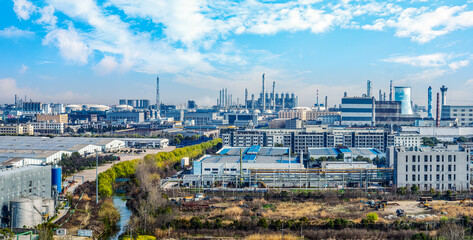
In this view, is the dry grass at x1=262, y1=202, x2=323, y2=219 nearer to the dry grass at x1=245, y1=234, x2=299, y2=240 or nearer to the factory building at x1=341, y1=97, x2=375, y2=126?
the dry grass at x1=245, y1=234, x2=299, y2=240

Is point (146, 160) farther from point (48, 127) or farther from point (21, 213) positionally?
point (48, 127)

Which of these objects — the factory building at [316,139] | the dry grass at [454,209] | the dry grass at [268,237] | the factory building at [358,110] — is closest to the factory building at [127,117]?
the factory building at [358,110]

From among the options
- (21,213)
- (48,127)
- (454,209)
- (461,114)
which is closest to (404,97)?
(461,114)

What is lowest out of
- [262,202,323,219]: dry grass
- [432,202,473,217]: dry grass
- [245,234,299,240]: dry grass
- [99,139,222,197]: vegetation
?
[245,234,299,240]: dry grass

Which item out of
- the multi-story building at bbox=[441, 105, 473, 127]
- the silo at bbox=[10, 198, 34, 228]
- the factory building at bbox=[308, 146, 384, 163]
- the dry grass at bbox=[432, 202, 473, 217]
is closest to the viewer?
the silo at bbox=[10, 198, 34, 228]

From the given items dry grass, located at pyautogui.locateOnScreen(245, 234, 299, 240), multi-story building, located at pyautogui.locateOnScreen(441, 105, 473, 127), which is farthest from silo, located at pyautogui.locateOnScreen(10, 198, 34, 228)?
multi-story building, located at pyautogui.locateOnScreen(441, 105, 473, 127)

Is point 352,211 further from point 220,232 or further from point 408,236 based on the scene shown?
point 220,232
